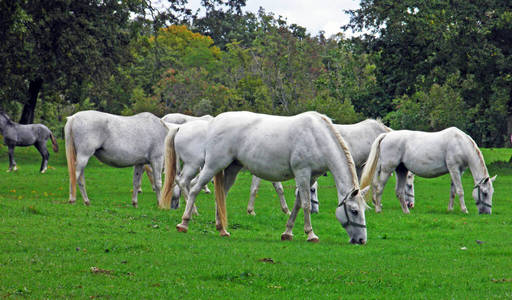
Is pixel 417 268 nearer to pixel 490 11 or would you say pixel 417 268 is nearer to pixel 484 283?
pixel 484 283

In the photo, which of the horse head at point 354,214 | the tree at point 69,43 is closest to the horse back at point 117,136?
the horse head at point 354,214

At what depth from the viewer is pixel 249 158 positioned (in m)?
13.4

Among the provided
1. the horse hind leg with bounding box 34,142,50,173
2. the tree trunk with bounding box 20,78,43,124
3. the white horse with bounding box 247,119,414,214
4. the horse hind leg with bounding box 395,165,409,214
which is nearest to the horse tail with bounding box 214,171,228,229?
the white horse with bounding box 247,119,414,214

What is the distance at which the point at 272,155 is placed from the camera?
13188 millimetres

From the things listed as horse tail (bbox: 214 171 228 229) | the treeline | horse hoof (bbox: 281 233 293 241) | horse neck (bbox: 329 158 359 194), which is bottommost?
horse hoof (bbox: 281 233 293 241)

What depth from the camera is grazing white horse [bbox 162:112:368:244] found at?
1277 centimetres

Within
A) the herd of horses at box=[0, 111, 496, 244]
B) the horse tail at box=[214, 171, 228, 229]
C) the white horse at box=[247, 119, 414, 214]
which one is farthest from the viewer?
the white horse at box=[247, 119, 414, 214]

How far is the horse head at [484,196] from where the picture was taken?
1956 cm

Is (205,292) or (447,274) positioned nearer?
(205,292)

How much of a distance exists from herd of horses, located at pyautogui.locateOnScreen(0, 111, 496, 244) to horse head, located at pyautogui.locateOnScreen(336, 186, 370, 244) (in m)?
0.02

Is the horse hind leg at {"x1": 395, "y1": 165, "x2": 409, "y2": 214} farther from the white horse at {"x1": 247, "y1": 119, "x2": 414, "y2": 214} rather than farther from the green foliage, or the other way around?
the green foliage

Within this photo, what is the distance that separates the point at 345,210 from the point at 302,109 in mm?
38158

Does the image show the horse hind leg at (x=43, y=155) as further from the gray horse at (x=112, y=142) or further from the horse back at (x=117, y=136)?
the horse back at (x=117, y=136)

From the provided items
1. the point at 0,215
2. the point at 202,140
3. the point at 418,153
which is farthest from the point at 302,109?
the point at 0,215
